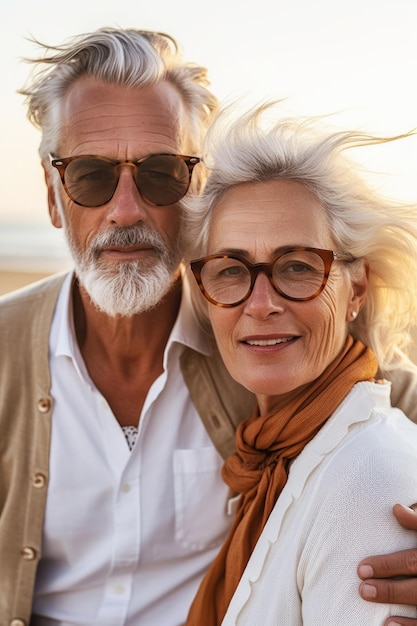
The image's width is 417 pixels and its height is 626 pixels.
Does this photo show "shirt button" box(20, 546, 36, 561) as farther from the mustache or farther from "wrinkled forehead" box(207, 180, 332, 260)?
"wrinkled forehead" box(207, 180, 332, 260)

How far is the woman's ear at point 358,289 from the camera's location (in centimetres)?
245

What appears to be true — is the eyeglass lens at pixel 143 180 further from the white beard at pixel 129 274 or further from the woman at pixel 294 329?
the woman at pixel 294 329

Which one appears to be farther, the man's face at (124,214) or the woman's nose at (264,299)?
the man's face at (124,214)

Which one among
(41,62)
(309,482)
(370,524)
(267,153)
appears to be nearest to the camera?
(370,524)

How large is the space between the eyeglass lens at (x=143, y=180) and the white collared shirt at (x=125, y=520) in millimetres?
669

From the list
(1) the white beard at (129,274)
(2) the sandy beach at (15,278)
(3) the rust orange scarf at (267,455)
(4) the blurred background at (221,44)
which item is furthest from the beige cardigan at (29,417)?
(2) the sandy beach at (15,278)

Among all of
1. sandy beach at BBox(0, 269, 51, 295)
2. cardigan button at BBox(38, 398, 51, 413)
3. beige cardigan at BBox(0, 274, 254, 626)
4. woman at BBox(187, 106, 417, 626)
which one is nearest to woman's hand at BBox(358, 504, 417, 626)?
woman at BBox(187, 106, 417, 626)

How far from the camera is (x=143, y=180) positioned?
111 inches

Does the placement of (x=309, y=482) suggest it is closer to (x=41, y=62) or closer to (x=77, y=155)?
(x=77, y=155)

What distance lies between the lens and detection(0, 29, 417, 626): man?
9.32 ft

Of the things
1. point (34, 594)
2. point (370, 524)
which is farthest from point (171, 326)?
point (370, 524)

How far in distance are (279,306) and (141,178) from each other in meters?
0.82

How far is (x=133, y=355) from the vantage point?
10.2 ft

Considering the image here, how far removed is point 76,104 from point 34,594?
1.77 metres
